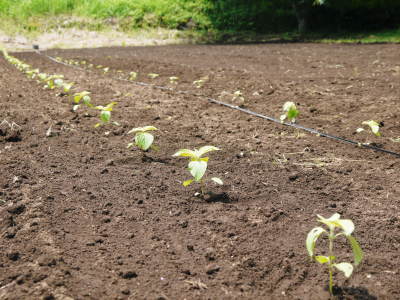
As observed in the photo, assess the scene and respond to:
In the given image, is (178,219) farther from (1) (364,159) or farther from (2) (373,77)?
(2) (373,77)

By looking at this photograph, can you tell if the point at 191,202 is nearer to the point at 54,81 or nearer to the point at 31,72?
the point at 54,81

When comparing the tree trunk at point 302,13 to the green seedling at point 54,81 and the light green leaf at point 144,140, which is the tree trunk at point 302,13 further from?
the light green leaf at point 144,140

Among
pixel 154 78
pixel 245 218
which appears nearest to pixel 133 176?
pixel 245 218

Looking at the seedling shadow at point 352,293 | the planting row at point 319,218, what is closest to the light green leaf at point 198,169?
the planting row at point 319,218

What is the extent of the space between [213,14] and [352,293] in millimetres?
15845

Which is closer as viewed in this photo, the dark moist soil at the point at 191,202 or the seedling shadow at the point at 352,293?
the seedling shadow at the point at 352,293

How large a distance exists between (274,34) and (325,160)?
12.9m

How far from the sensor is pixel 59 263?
1.76 m

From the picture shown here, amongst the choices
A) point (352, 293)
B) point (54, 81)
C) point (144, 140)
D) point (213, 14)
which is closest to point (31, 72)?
point (54, 81)

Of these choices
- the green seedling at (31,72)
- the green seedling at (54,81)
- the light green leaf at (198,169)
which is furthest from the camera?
the green seedling at (31,72)

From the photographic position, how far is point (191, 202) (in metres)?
2.32

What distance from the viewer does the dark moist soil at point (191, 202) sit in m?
1.67

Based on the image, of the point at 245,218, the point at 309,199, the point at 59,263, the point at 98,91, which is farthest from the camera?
the point at 98,91

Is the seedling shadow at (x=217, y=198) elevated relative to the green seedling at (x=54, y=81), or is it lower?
lower
